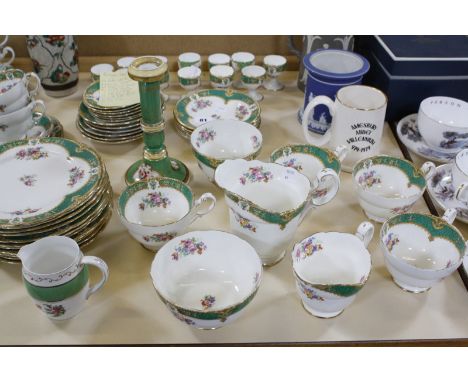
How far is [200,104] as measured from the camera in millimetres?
1235

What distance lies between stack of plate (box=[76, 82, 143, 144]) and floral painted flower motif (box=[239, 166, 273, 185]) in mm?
345

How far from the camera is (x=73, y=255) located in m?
0.81

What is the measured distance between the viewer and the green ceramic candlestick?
0.89 metres

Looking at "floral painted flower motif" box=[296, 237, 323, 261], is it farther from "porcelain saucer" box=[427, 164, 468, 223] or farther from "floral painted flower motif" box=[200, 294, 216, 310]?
"porcelain saucer" box=[427, 164, 468, 223]

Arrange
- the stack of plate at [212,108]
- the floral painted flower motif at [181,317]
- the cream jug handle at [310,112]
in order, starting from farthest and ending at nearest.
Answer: the stack of plate at [212,108]
the cream jug handle at [310,112]
the floral painted flower motif at [181,317]

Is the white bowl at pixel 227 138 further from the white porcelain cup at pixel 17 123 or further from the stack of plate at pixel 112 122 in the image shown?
the white porcelain cup at pixel 17 123

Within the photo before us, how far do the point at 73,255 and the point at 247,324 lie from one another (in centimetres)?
30


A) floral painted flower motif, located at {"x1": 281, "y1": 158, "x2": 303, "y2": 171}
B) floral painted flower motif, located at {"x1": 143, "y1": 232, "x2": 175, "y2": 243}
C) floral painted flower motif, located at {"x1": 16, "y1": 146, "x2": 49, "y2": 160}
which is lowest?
floral painted flower motif, located at {"x1": 143, "y1": 232, "x2": 175, "y2": 243}

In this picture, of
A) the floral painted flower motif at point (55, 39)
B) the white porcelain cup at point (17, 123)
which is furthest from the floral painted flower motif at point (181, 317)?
the floral painted flower motif at point (55, 39)

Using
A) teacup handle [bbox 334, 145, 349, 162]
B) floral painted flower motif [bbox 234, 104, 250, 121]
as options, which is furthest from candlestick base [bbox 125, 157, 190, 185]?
teacup handle [bbox 334, 145, 349, 162]

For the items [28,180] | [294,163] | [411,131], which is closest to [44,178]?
[28,180]

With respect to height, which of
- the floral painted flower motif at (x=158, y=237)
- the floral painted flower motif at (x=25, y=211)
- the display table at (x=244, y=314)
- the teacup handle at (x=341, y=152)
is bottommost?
the display table at (x=244, y=314)

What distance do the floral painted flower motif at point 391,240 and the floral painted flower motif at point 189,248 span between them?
32cm

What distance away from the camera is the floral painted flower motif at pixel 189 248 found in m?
0.85
